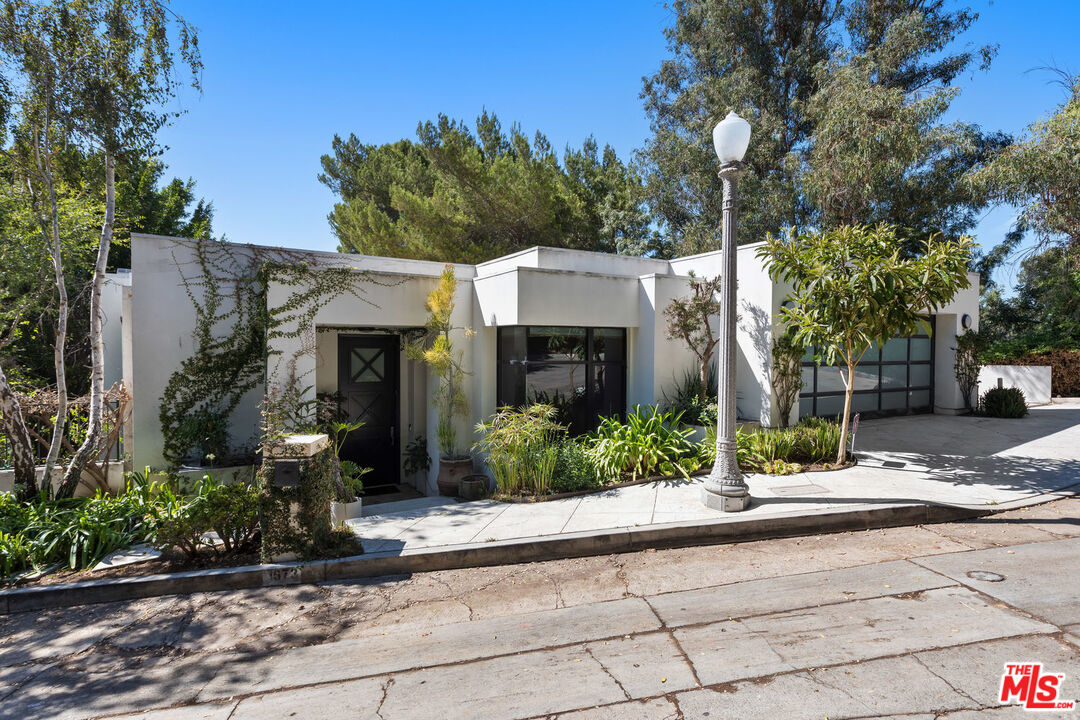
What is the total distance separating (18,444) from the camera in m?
6.79

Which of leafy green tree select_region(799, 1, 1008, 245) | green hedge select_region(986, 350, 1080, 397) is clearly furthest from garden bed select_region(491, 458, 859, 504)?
green hedge select_region(986, 350, 1080, 397)

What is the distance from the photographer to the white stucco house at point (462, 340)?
8.31 m

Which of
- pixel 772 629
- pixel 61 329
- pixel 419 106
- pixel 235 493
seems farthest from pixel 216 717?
pixel 419 106

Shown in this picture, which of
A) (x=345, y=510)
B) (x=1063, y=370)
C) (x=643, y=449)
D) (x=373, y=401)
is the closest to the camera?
(x=345, y=510)

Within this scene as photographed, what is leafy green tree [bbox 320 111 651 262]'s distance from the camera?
17938 mm

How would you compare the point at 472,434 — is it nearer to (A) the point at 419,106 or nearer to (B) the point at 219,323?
(B) the point at 219,323

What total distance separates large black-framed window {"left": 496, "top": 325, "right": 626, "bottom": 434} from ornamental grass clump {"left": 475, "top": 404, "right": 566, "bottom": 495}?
Answer: 1.16 metres

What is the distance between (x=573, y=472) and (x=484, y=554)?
246cm

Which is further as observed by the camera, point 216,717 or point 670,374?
point 670,374

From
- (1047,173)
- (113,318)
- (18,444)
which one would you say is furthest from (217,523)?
(1047,173)

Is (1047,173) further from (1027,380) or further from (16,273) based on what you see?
(16,273)

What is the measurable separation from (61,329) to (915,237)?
21547 mm

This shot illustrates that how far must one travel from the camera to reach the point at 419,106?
796 inches

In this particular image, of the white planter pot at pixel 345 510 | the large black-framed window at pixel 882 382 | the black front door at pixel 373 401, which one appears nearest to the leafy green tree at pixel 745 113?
the large black-framed window at pixel 882 382
